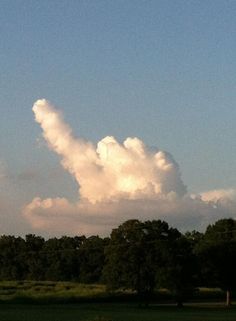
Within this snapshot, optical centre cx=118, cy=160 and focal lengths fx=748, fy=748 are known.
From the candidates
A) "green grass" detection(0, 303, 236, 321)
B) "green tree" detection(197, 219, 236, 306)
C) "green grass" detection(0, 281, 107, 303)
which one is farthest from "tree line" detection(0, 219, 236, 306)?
"green grass" detection(0, 303, 236, 321)

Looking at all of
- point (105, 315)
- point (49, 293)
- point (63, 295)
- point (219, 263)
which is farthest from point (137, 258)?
point (105, 315)

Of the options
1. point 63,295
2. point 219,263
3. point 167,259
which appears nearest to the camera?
point 167,259

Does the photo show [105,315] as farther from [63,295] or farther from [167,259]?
[63,295]

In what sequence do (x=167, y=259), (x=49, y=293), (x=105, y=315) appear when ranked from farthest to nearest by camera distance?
(x=49, y=293), (x=167, y=259), (x=105, y=315)

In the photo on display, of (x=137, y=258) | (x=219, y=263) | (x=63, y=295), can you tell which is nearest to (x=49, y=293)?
(x=63, y=295)

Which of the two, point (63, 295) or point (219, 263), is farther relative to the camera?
point (63, 295)

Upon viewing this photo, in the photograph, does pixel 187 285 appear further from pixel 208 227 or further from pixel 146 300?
pixel 208 227

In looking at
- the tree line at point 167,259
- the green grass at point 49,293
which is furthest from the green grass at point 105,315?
the green grass at point 49,293

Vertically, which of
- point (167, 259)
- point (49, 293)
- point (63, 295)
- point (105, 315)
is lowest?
point (105, 315)

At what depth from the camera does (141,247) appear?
322 feet

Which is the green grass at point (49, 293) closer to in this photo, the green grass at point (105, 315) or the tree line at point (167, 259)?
the tree line at point (167, 259)

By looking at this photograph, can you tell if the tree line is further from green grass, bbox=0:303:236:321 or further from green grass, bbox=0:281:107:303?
green grass, bbox=0:303:236:321

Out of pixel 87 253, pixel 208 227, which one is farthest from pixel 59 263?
pixel 208 227

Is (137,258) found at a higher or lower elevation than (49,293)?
higher
